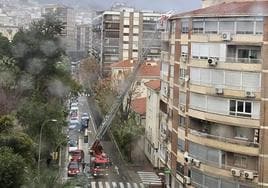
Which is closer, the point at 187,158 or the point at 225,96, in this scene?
the point at 225,96

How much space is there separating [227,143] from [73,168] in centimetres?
298

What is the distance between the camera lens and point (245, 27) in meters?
5.30

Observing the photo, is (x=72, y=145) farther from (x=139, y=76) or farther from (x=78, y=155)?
(x=139, y=76)

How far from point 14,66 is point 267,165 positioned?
4.66m

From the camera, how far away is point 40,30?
8.98 meters

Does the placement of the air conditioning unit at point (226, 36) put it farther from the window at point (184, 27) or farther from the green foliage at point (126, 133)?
the green foliage at point (126, 133)

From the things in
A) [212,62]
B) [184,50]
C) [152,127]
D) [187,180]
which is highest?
[184,50]

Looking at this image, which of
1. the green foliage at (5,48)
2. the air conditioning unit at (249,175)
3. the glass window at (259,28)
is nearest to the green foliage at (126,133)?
the green foliage at (5,48)

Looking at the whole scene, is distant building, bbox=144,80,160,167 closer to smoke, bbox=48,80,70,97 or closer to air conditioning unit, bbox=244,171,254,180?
smoke, bbox=48,80,70,97

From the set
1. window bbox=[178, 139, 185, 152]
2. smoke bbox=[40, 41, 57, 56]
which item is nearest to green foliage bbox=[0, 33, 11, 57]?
smoke bbox=[40, 41, 57, 56]

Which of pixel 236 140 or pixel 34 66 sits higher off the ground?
pixel 34 66

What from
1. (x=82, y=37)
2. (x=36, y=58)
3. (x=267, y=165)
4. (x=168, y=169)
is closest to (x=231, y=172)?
(x=267, y=165)

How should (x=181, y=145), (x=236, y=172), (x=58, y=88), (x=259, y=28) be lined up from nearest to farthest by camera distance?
(x=259, y=28) → (x=236, y=172) → (x=181, y=145) → (x=58, y=88)

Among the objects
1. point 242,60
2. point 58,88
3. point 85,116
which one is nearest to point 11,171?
point 242,60
